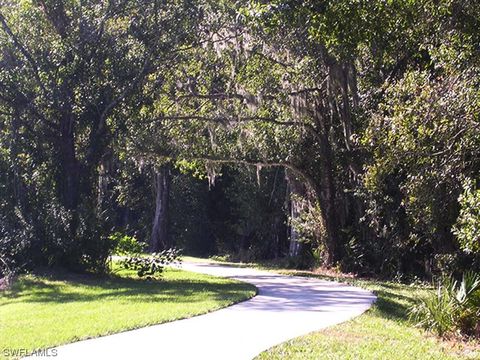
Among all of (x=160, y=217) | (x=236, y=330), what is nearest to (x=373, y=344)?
(x=236, y=330)

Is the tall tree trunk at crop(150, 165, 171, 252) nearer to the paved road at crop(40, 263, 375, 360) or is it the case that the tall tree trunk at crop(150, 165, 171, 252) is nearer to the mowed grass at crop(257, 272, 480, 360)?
the paved road at crop(40, 263, 375, 360)

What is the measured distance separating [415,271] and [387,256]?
0.98m

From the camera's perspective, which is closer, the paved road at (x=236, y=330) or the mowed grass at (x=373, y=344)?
the paved road at (x=236, y=330)

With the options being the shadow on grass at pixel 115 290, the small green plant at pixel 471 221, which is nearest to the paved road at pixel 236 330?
the shadow on grass at pixel 115 290

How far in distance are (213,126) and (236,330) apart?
516 inches

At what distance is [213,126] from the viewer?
2289cm

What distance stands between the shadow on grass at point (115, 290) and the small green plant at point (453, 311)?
3.90 metres

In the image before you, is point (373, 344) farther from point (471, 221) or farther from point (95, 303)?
point (95, 303)

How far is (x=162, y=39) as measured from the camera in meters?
20.1

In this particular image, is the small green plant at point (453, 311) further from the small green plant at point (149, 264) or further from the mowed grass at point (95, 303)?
the small green plant at point (149, 264)

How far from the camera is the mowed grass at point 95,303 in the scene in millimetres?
10383

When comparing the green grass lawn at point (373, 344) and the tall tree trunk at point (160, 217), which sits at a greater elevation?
the tall tree trunk at point (160, 217)

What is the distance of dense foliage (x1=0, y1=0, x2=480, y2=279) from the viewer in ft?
58.1

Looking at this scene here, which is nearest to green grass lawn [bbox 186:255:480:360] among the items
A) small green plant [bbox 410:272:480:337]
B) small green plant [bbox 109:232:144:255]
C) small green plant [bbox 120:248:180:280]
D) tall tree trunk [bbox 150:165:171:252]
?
small green plant [bbox 410:272:480:337]
